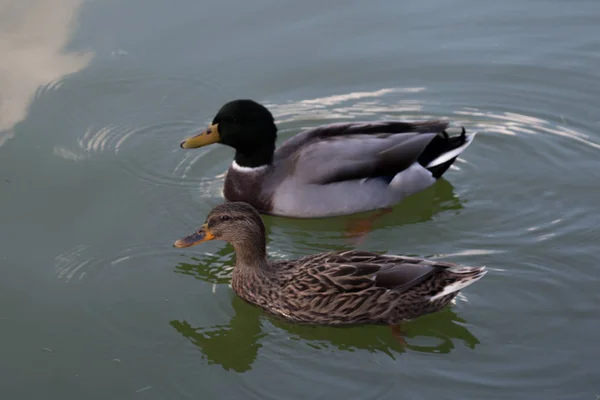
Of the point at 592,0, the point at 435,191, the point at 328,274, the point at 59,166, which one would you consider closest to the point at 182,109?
the point at 59,166

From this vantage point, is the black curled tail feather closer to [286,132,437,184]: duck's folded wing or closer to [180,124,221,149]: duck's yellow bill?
[286,132,437,184]: duck's folded wing

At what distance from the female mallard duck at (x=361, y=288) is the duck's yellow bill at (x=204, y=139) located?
1.89 meters

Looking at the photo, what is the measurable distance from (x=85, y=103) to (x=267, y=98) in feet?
5.66

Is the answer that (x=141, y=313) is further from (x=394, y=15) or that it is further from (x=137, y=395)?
(x=394, y=15)

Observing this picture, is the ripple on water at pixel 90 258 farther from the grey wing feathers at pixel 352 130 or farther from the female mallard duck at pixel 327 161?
the grey wing feathers at pixel 352 130

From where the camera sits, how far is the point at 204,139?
7.98m

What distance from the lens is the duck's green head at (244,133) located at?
788 cm

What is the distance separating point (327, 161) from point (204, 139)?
3.45 feet

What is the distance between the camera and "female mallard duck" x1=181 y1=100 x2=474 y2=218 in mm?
7785

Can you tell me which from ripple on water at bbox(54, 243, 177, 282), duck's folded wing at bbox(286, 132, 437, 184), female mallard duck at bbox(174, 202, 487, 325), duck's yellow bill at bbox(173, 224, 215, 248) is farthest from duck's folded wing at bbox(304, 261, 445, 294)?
duck's folded wing at bbox(286, 132, 437, 184)

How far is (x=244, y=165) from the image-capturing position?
7988 millimetres

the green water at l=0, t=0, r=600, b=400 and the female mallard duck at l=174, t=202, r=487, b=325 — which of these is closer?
the green water at l=0, t=0, r=600, b=400

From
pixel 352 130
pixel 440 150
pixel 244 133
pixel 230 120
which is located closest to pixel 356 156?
pixel 352 130

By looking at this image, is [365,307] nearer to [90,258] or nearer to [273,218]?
[273,218]
